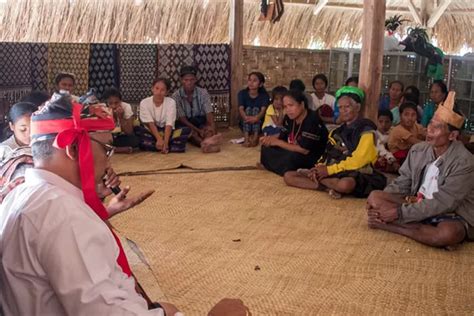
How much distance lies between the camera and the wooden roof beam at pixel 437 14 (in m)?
9.75

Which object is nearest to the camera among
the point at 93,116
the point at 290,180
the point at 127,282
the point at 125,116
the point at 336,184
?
the point at 127,282

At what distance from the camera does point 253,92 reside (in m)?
7.56

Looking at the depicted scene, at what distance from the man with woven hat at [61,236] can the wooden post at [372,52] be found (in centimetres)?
421

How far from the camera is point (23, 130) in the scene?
320 cm

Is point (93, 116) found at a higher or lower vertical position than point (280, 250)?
higher

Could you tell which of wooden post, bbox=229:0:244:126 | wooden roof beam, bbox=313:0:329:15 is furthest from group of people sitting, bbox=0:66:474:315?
wooden roof beam, bbox=313:0:329:15

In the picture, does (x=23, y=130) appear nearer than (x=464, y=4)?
Yes

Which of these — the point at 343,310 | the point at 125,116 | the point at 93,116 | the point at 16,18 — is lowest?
the point at 343,310

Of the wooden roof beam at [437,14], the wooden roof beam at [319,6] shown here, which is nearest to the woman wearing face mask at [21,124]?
the wooden roof beam at [319,6]

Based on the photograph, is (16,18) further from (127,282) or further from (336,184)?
(127,282)

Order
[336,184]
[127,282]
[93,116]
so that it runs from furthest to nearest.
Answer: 1. [336,184]
2. [93,116]
3. [127,282]

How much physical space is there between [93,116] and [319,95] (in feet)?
20.7

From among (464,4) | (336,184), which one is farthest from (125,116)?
(464,4)

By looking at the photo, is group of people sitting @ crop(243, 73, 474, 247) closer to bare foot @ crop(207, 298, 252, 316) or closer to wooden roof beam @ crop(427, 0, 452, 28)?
bare foot @ crop(207, 298, 252, 316)
